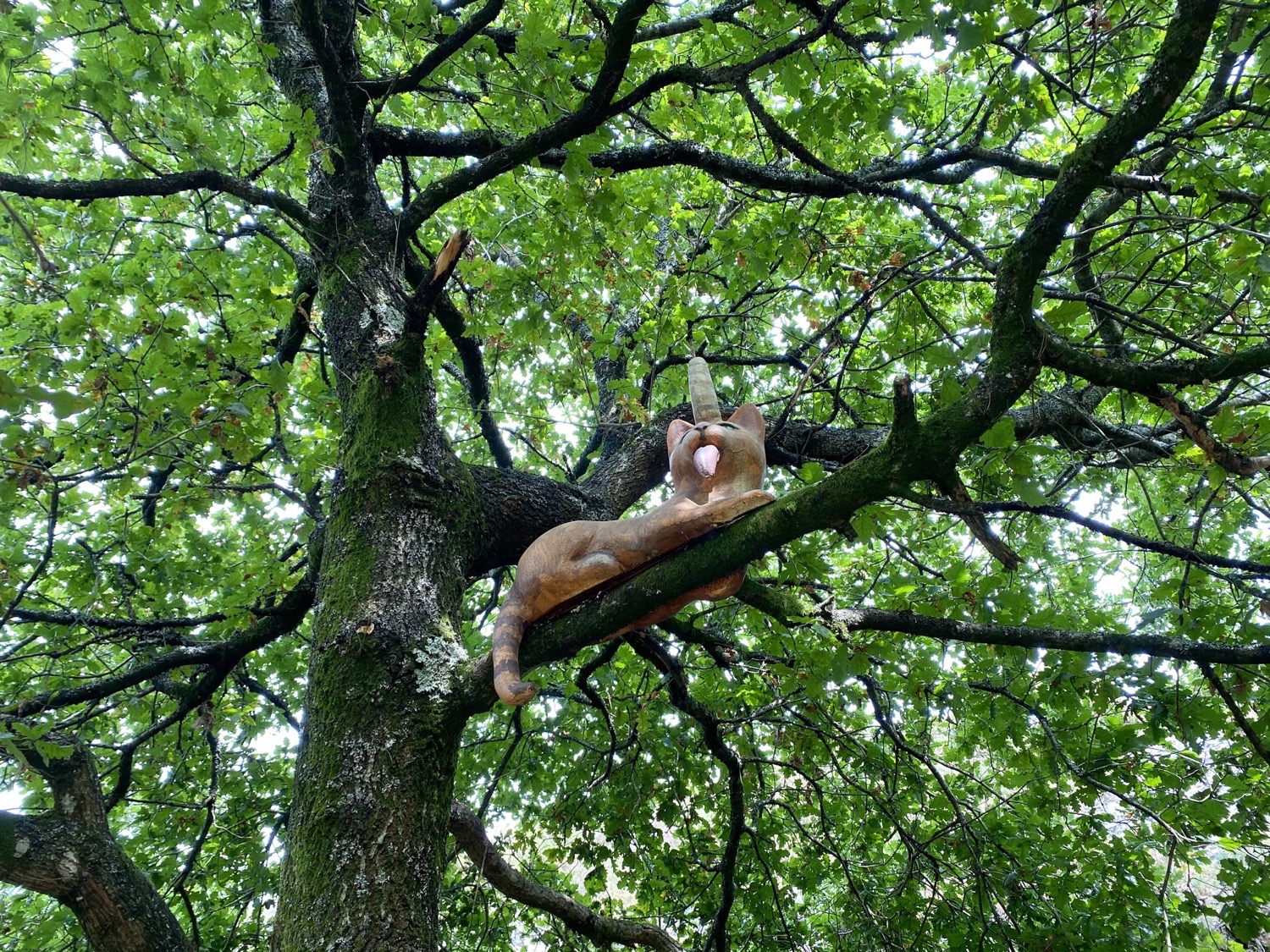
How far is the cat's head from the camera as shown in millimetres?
2850

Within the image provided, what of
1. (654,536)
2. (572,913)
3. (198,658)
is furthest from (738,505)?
(572,913)

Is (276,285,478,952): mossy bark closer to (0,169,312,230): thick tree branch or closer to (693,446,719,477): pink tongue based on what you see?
(0,169,312,230): thick tree branch

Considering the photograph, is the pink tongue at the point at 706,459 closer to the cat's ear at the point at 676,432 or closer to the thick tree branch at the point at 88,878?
the cat's ear at the point at 676,432

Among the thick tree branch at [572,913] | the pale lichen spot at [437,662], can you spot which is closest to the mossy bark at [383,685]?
the pale lichen spot at [437,662]

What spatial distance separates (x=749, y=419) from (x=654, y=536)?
28.3 inches

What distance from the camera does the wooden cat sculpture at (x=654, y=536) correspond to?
8.58 feet

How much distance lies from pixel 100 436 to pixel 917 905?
567 cm

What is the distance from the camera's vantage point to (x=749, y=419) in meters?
3.08

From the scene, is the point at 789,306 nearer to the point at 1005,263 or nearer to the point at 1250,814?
the point at 1005,263

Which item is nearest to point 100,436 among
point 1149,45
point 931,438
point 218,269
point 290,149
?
point 218,269

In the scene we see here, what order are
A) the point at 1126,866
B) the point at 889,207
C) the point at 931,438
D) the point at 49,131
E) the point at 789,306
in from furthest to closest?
1. the point at 789,306
2. the point at 889,207
3. the point at 1126,866
4. the point at 49,131
5. the point at 931,438

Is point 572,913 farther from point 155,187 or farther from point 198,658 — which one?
point 155,187

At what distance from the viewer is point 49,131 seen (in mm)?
3715

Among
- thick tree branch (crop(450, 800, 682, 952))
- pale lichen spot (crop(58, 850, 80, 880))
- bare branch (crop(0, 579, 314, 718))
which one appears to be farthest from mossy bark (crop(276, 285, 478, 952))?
thick tree branch (crop(450, 800, 682, 952))
